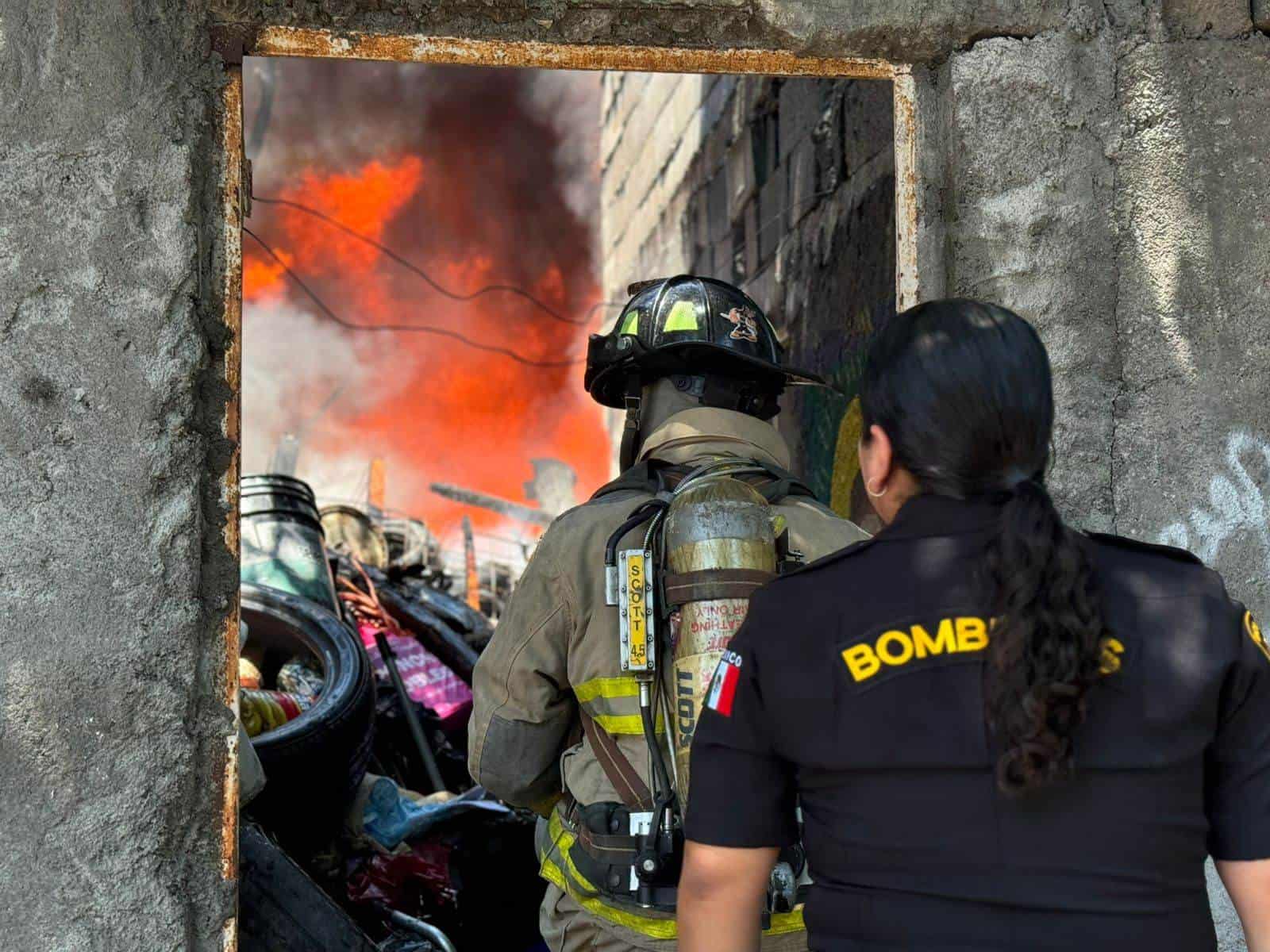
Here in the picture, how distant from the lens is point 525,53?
2986 millimetres

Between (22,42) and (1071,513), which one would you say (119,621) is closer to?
(22,42)

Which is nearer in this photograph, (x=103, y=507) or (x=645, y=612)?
(x=645, y=612)

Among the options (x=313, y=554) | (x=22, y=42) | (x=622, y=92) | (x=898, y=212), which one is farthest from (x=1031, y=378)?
(x=622, y=92)

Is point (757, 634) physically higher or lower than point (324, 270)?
lower

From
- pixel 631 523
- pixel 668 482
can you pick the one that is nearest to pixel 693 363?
pixel 668 482

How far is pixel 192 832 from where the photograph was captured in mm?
2637

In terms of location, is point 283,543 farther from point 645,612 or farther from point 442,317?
point 442,317

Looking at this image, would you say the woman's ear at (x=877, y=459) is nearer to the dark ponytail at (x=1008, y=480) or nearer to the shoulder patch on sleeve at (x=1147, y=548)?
the dark ponytail at (x=1008, y=480)

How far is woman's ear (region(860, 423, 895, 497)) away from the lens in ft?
5.07

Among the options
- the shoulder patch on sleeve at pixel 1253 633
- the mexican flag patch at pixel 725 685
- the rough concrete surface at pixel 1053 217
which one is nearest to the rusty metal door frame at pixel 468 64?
the rough concrete surface at pixel 1053 217

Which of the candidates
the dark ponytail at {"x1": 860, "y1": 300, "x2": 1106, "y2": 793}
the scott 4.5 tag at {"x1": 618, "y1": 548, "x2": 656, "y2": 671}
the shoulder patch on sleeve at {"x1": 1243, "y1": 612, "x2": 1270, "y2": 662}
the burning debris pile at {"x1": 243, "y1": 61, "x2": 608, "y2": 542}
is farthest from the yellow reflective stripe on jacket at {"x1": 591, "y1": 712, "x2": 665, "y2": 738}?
the burning debris pile at {"x1": 243, "y1": 61, "x2": 608, "y2": 542}

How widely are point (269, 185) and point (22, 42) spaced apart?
62.7ft

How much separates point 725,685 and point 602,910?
1.15 meters

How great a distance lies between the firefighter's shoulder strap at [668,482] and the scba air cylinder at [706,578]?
0.34 meters
